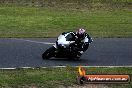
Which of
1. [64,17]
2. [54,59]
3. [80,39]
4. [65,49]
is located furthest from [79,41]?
[64,17]

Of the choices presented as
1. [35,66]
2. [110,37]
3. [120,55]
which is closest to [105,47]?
[120,55]

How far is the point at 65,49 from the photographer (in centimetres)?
1950

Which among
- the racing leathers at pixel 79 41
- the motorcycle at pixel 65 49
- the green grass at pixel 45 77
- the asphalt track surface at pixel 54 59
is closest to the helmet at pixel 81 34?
the racing leathers at pixel 79 41

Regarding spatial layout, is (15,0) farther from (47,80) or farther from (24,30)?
(47,80)

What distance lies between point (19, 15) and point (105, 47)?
39.3 feet

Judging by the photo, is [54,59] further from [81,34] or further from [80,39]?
[81,34]

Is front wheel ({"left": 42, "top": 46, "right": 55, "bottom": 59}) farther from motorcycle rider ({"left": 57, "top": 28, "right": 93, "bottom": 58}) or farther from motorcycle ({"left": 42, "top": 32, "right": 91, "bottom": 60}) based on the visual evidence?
motorcycle rider ({"left": 57, "top": 28, "right": 93, "bottom": 58})

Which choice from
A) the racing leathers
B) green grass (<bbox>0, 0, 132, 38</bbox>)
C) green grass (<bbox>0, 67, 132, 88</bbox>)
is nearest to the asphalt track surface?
the racing leathers

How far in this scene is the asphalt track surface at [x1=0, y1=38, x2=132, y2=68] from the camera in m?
18.8

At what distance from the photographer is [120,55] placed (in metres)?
Result: 21.4

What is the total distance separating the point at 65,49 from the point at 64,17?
14.2m

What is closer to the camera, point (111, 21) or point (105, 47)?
point (105, 47)

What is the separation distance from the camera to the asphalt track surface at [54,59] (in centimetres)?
1877

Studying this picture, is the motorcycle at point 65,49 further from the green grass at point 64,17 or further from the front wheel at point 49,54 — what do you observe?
the green grass at point 64,17
